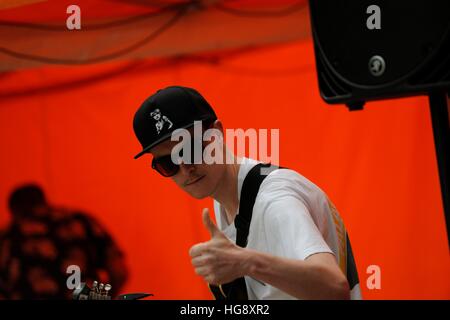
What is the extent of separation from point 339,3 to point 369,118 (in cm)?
208

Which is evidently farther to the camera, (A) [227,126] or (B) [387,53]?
(A) [227,126]

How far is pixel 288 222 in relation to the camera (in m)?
1.75

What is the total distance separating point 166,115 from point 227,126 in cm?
195

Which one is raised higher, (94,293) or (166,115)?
(166,115)

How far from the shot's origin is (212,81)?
13.1 feet

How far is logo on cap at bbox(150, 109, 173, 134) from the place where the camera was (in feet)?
6.45

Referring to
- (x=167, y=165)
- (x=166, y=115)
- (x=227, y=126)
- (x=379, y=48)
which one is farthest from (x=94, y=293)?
(x=227, y=126)

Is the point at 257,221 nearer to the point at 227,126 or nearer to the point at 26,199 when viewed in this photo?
the point at 227,126

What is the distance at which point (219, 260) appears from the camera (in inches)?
63.6

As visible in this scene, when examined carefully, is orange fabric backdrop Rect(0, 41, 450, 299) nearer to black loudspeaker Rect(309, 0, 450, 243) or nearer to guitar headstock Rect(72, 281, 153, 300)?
guitar headstock Rect(72, 281, 153, 300)

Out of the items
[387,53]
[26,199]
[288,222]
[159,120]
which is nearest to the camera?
[387,53]

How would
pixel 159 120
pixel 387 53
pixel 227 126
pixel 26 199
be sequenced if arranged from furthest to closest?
pixel 26 199, pixel 227 126, pixel 159 120, pixel 387 53

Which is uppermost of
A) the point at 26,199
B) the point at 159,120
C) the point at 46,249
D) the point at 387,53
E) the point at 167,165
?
the point at 387,53
